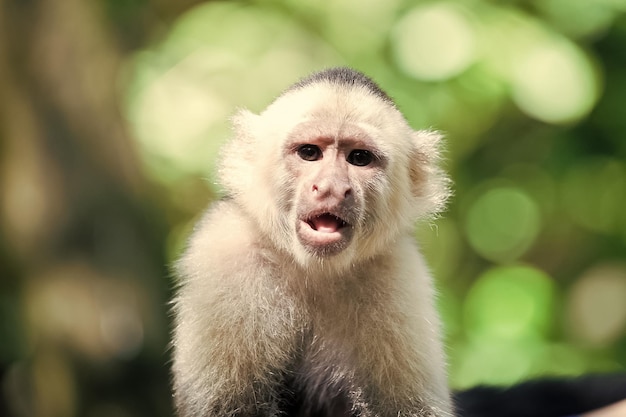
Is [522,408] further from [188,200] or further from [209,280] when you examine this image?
[188,200]

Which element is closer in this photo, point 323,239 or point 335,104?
point 323,239

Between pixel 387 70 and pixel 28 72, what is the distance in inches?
82.0

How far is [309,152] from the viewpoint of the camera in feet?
8.04

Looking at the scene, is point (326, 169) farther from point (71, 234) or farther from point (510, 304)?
point (510, 304)

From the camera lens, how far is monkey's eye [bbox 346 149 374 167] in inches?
96.1

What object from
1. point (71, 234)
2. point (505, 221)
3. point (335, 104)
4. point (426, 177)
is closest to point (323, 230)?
point (335, 104)

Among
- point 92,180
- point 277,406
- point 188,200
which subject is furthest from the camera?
point 188,200

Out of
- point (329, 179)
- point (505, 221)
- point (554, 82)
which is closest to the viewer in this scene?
point (329, 179)

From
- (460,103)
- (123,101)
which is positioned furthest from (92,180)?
(460,103)

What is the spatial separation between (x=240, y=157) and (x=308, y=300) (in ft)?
1.81

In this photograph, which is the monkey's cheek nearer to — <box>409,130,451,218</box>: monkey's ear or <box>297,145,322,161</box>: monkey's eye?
<box>297,145,322,161</box>: monkey's eye

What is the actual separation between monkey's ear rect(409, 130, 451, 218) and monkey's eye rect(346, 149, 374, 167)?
29cm

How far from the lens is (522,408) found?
317 cm

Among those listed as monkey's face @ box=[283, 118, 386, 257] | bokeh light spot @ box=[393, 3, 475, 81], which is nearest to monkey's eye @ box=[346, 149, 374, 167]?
monkey's face @ box=[283, 118, 386, 257]
